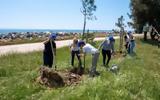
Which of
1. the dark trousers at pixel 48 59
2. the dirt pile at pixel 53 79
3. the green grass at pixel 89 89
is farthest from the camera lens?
the dark trousers at pixel 48 59

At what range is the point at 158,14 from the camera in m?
53.3

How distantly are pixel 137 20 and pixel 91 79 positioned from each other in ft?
136

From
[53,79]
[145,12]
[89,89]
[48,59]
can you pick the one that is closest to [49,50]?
[48,59]

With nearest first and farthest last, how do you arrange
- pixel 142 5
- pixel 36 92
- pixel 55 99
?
pixel 55 99 < pixel 36 92 < pixel 142 5

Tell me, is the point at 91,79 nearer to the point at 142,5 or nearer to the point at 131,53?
the point at 131,53

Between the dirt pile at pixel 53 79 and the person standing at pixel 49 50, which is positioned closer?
the dirt pile at pixel 53 79

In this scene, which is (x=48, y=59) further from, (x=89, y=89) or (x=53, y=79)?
(x=89, y=89)

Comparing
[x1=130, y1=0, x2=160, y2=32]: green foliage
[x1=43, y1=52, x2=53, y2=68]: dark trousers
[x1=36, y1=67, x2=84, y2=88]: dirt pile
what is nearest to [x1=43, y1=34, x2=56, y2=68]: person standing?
[x1=43, y1=52, x2=53, y2=68]: dark trousers

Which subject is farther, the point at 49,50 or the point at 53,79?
the point at 49,50

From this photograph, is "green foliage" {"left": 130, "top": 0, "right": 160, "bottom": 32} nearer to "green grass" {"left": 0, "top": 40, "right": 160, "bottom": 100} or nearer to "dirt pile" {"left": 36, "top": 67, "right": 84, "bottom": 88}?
"green grass" {"left": 0, "top": 40, "right": 160, "bottom": 100}

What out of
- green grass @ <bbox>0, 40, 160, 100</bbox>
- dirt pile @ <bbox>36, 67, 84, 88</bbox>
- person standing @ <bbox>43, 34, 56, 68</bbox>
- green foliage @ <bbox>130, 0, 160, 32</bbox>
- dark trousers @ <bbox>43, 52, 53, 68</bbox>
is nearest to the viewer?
green grass @ <bbox>0, 40, 160, 100</bbox>

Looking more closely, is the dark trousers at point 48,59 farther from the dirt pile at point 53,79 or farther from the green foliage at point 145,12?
the green foliage at point 145,12

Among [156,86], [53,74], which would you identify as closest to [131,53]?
[156,86]

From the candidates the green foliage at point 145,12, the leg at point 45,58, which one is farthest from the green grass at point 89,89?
the green foliage at point 145,12
